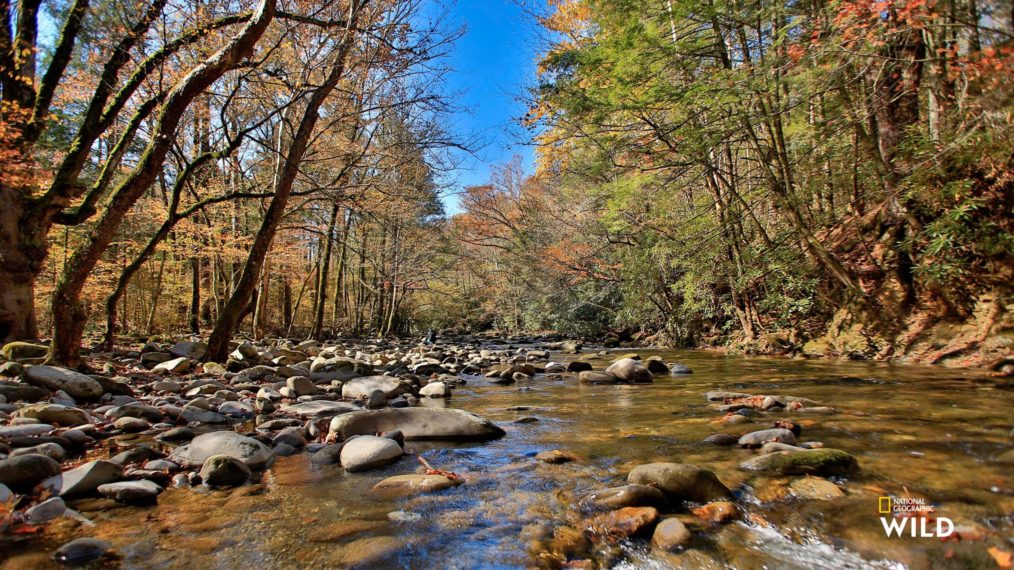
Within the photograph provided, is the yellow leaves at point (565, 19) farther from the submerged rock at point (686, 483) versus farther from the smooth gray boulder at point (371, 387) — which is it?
the submerged rock at point (686, 483)

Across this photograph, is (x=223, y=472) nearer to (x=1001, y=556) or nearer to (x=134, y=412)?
(x=134, y=412)

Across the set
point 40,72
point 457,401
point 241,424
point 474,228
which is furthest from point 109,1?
point 474,228

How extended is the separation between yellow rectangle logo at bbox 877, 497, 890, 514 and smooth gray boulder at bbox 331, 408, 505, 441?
8.22ft

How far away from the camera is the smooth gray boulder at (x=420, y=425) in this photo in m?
3.88

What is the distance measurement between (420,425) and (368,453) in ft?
2.89

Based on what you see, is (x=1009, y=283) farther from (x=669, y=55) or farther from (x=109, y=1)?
(x=109, y=1)

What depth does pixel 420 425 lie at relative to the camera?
4.02 meters

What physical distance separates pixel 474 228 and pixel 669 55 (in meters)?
15.8

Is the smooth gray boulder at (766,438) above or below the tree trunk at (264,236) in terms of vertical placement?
below

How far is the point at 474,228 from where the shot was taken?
2286 cm

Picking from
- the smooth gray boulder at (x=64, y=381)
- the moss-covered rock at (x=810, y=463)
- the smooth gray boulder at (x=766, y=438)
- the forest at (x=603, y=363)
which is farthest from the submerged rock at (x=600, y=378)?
the smooth gray boulder at (x=64, y=381)

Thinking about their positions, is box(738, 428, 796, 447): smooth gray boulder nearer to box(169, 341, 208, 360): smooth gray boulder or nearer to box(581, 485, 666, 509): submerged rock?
box(581, 485, 666, 509): submerged rock

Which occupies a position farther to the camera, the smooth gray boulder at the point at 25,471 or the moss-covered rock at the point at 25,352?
the moss-covered rock at the point at 25,352

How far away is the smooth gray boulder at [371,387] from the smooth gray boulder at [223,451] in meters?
2.62
